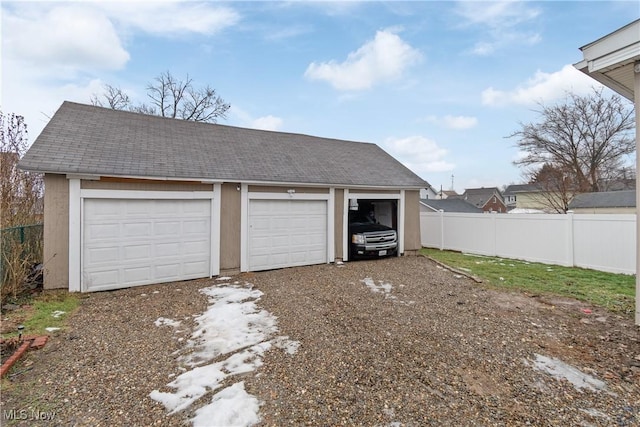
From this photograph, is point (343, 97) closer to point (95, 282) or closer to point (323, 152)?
point (323, 152)

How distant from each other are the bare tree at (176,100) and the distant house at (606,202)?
81.4ft

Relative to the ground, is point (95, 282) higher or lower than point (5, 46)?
lower

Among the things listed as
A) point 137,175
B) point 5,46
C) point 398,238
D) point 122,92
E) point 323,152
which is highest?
point 122,92

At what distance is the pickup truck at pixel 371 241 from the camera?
10141 millimetres

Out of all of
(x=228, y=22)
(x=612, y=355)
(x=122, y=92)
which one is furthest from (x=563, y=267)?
(x=122, y=92)

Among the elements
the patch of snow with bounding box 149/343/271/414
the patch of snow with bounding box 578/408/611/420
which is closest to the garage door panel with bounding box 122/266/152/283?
the patch of snow with bounding box 149/343/271/414

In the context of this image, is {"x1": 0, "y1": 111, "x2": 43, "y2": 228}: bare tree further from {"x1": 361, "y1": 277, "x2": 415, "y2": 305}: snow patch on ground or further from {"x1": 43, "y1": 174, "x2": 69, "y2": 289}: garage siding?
{"x1": 361, "y1": 277, "x2": 415, "y2": 305}: snow patch on ground

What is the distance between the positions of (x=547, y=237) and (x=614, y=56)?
693 cm

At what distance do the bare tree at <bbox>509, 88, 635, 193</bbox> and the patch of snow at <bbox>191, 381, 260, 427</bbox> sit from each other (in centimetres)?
2407

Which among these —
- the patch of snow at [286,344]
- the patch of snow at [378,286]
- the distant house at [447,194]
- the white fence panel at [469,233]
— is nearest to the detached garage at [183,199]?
the white fence panel at [469,233]

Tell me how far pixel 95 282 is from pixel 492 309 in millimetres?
7762

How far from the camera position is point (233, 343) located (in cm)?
405

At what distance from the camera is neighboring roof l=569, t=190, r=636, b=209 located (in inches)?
774

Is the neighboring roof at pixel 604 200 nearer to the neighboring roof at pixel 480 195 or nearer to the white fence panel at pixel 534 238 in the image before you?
the white fence panel at pixel 534 238
